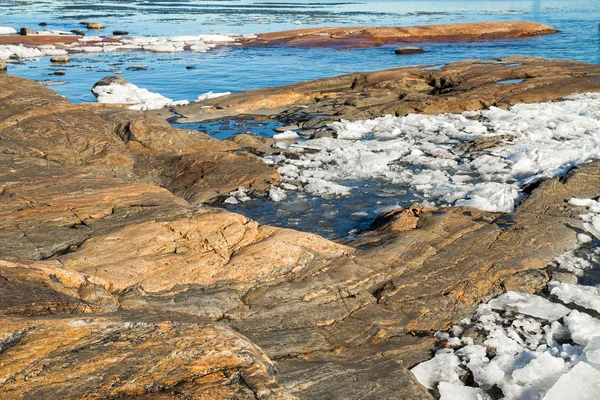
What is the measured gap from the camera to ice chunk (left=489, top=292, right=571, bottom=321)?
20.9ft

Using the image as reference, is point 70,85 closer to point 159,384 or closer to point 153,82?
point 153,82

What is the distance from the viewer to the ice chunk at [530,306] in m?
6.38

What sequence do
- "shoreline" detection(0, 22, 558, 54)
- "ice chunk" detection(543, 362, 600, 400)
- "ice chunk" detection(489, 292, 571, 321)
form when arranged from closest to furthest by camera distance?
1. "ice chunk" detection(543, 362, 600, 400)
2. "ice chunk" detection(489, 292, 571, 321)
3. "shoreline" detection(0, 22, 558, 54)

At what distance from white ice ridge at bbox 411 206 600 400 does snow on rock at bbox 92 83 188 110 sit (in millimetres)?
15493

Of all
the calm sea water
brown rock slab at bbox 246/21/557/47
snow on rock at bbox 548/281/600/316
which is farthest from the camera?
brown rock slab at bbox 246/21/557/47

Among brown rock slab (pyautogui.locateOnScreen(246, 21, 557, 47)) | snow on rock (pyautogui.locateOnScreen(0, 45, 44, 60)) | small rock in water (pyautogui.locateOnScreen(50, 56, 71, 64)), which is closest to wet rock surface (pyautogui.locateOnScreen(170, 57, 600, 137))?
small rock in water (pyautogui.locateOnScreen(50, 56, 71, 64))

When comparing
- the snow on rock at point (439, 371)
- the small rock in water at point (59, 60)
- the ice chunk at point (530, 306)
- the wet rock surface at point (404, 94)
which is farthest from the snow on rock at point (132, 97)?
the snow on rock at point (439, 371)

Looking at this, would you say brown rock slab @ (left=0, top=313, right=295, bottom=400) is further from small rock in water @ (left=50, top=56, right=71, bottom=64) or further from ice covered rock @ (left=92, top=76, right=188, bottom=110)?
small rock in water @ (left=50, top=56, right=71, bottom=64)

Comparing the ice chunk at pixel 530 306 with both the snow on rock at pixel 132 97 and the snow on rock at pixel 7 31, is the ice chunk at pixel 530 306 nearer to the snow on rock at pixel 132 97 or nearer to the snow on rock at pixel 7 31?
the snow on rock at pixel 132 97

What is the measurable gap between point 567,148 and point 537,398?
27.3 ft

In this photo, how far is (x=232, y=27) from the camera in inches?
2111

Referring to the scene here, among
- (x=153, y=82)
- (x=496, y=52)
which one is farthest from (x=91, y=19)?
(x=496, y=52)

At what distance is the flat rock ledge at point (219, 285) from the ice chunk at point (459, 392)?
352 mm

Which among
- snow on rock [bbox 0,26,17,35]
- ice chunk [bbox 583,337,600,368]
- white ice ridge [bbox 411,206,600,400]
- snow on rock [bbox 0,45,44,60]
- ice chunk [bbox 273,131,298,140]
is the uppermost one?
snow on rock [bbox 0,26,17,35]
